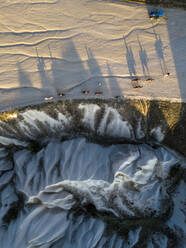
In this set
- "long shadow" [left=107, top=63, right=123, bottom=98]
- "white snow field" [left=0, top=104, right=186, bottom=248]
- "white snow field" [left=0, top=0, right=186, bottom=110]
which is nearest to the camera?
"white snow field" [left=0, top=104, right=186, bottom=248]

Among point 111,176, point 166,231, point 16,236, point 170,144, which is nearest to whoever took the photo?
point 16,236

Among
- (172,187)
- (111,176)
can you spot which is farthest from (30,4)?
(172,187)

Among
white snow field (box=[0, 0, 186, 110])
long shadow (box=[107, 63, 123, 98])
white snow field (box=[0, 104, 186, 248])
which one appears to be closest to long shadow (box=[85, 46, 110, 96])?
white snow field (box=[0, 0, 186, 110])

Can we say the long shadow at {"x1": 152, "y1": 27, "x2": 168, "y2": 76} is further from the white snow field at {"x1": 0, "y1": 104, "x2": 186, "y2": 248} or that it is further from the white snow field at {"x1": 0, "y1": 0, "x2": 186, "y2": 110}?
the white snow field at {"x1": 0, "y1": 104, "x2": 186, "y2": 248}

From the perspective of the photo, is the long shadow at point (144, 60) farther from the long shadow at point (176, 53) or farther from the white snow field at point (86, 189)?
the white snow field at point (86, 189)

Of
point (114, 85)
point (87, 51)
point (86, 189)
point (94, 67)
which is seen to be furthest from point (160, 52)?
point (86, 189)

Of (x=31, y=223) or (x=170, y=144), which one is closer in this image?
(x=31, y=223)

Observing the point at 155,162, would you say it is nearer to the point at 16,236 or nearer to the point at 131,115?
the point at 131,115

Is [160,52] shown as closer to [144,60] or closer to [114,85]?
[144,60]
